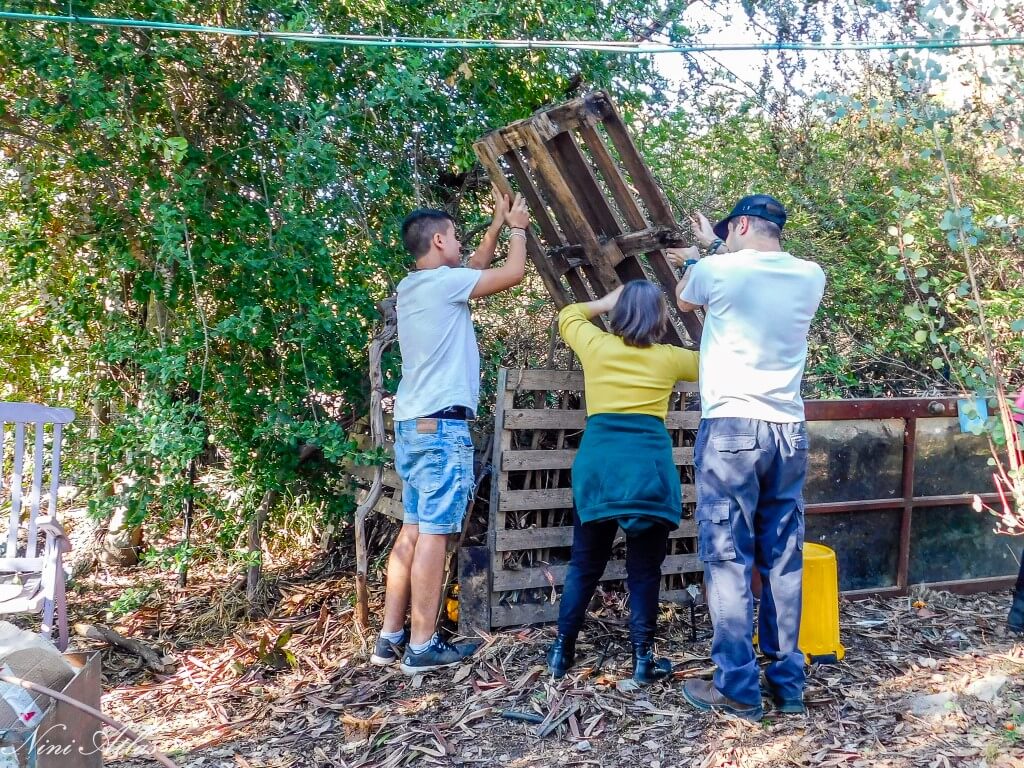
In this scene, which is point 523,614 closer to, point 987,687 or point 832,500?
point 832,500

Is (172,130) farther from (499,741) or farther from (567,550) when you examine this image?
(499,741)

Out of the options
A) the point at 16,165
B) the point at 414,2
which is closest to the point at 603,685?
the point at 414,2

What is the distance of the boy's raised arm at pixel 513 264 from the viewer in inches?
154

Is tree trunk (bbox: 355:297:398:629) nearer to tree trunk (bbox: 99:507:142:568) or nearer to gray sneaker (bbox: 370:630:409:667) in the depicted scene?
gray sneaker (bbox: 370:630:409:667)

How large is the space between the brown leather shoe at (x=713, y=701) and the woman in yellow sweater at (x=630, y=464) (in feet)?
0.70

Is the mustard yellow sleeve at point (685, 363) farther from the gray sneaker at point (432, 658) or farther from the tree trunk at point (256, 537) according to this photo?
the tree trunk at point (256, 537)

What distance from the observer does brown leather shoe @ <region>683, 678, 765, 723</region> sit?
3.43 metres

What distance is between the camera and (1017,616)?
4477mm

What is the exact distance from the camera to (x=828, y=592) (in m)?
4.01

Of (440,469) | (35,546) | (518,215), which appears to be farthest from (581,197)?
(35,546)

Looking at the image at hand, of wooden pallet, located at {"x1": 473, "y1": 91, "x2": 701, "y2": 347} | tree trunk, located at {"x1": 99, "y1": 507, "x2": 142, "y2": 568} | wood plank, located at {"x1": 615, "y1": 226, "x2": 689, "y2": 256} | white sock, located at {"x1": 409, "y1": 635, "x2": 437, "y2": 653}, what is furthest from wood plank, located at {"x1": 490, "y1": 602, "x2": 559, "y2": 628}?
tree trunk, located at {"x1": 99, "y1": 507, "x2": 142, "y2": 568}

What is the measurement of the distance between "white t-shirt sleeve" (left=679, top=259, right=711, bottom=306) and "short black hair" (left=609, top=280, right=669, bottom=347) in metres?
0.16

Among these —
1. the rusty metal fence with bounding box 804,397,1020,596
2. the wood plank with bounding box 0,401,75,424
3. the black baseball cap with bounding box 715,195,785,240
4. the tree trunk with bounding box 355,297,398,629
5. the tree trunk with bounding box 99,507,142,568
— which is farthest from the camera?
the tree trunk with bounding box 99,507,142,568

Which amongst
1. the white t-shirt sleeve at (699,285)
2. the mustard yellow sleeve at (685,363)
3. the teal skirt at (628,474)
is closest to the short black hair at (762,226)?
the white t-shirt sleeve at (699,285)
